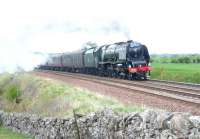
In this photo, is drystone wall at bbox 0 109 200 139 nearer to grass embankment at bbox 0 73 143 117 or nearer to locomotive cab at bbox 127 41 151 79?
grass embankment at bbox 0 73 143 117

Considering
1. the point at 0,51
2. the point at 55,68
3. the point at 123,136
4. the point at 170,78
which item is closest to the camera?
the point at 123,136

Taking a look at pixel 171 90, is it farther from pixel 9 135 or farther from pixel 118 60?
pixel 118 60

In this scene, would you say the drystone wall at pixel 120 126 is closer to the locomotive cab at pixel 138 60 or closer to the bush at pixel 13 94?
the bush at pixel 13 94

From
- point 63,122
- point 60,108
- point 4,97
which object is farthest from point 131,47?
point 63,122

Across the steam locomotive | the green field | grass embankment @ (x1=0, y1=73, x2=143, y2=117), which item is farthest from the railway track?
the steam locomotive

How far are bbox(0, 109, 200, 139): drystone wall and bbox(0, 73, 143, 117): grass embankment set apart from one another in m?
0.82

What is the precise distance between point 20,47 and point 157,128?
151 feet

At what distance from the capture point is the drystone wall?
31.8ft

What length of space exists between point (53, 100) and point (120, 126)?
11.7m

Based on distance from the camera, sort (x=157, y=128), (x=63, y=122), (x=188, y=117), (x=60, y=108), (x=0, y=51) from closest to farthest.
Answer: (x=188, y=117) → (x=157, y=128) → (x=63, y=122) → (x=60, y=108) → (x=0, y=51)

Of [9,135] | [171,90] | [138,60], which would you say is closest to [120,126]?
[171,90]

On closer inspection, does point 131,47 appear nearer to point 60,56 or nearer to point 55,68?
point 60,56

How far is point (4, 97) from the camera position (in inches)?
1481

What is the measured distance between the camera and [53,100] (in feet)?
79.6
